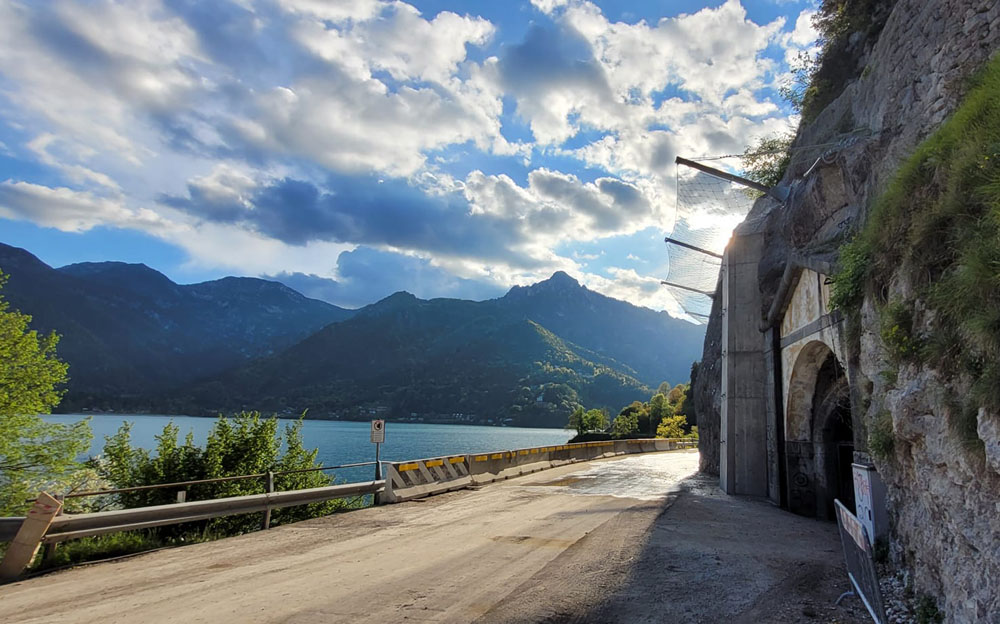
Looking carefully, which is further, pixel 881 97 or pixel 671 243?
pixel 671 243

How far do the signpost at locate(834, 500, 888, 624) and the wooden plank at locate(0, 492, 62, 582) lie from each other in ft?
34.9

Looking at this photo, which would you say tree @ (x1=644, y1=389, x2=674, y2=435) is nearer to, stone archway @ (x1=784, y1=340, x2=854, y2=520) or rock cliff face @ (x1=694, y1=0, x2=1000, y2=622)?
stone archway @ (x1=784, y1=340, x2=854, y2=520)

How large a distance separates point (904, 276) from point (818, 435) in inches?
461

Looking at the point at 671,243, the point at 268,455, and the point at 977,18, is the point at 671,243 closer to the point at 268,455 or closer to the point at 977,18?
the point at 977,18

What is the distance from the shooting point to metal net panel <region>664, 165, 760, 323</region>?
19.8 meters

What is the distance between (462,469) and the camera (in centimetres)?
1978

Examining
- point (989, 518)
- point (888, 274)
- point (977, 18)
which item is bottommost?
point (989, 518)

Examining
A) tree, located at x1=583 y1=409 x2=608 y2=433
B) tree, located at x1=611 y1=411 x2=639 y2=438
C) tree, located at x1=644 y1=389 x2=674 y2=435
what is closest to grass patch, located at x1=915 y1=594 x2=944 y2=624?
tree, located at x1=611 y1=411 x2=639 y2=438

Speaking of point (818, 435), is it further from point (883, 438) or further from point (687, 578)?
point (687, 578)

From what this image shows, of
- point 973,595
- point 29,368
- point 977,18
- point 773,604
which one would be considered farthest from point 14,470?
point 977,18

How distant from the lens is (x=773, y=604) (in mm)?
6777

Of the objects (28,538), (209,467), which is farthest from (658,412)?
(28,538)

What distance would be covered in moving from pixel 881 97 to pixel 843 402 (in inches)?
326

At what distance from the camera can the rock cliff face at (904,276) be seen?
Result: 4.82 m
